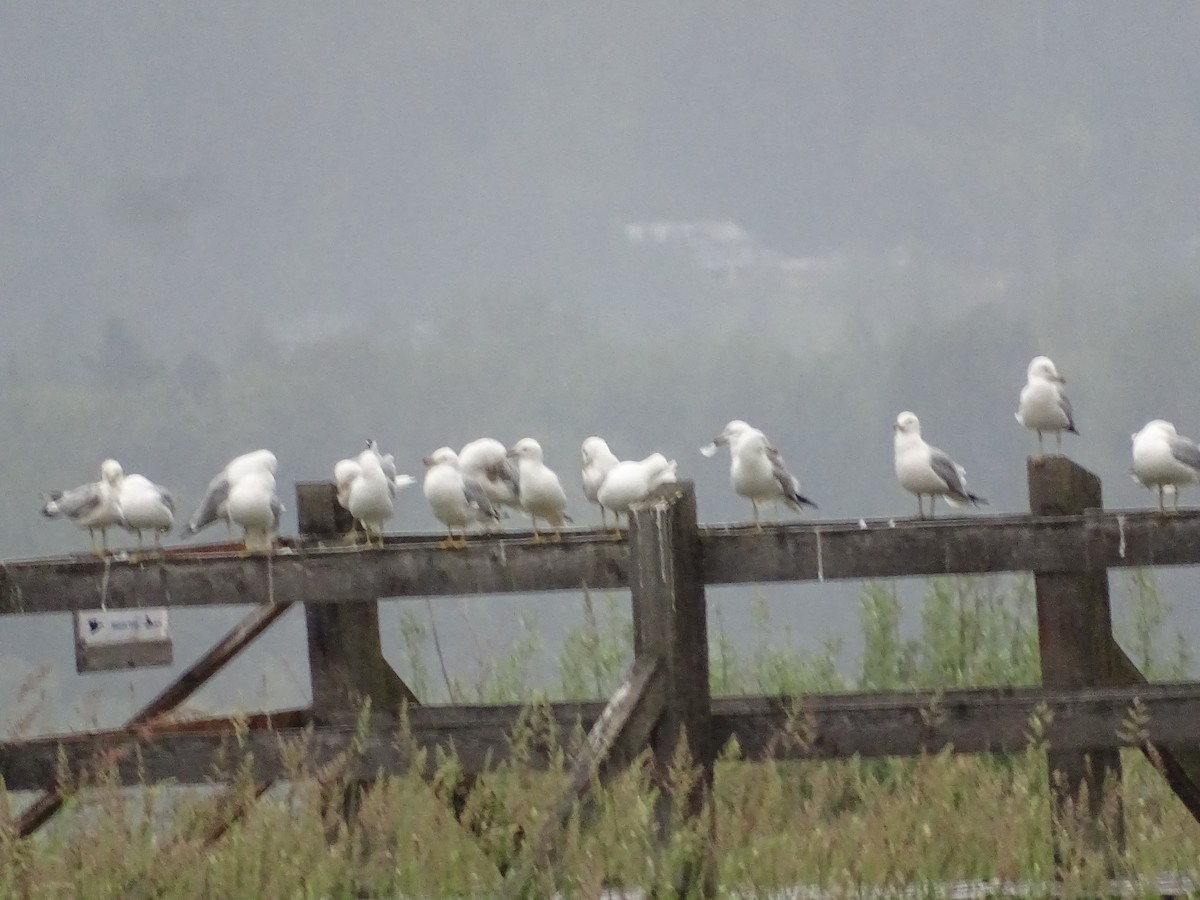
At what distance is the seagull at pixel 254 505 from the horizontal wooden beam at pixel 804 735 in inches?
64.7

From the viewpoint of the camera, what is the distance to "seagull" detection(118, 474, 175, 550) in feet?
20.1

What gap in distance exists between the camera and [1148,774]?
5.77m

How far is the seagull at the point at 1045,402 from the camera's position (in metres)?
6.85

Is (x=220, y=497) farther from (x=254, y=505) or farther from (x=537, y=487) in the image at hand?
(x=537, y=487)

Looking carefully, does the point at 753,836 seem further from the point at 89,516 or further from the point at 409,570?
the point at 89,516

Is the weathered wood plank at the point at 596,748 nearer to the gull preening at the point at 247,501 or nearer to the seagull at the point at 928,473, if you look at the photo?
the gull preening at the point at 247,501

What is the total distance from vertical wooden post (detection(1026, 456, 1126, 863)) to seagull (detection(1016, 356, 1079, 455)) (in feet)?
9.22

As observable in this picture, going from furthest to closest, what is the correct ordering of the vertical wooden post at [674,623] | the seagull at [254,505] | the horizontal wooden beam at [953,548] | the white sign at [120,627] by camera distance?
the seagull at [254,505] < the white sign at [120,627] < the horizontal wooden beam at [953,548] < the vertical wooden post at [674,623]

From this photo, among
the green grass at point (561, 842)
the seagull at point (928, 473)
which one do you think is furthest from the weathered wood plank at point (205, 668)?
the seagull at point (928, 473)

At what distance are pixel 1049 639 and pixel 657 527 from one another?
3.53 ft

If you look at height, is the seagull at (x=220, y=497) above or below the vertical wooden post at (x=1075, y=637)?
above

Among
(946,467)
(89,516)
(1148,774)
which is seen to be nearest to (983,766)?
(1148,774)

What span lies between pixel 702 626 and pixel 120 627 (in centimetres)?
197

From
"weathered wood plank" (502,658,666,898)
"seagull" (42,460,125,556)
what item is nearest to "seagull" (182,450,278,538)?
"seagull" (42,460,125,556)
